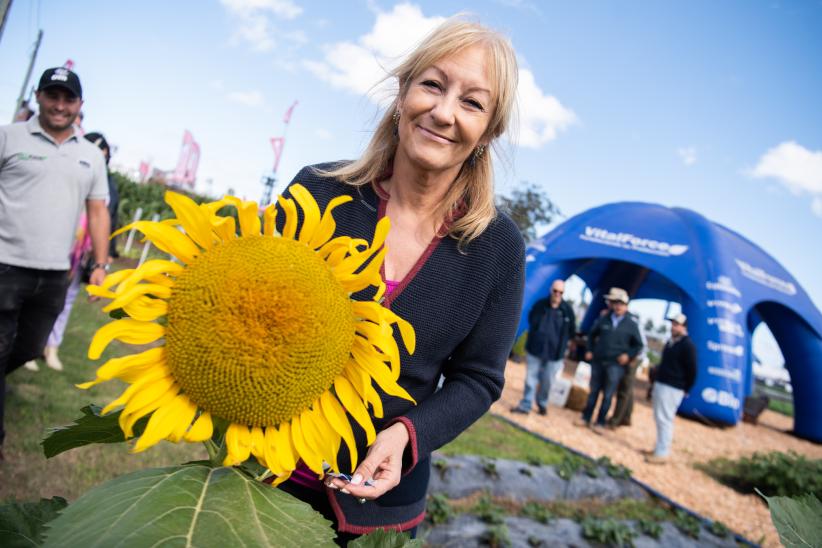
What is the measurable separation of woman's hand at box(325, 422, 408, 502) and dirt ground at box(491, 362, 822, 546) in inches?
262

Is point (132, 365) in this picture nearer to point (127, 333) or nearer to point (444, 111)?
point (127, 333)

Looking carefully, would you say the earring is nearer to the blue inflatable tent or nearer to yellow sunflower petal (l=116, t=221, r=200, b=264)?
yellow sunflower petal (l=116, t=221, r=200, b=264)

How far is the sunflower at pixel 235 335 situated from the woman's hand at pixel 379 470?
264 millimetres

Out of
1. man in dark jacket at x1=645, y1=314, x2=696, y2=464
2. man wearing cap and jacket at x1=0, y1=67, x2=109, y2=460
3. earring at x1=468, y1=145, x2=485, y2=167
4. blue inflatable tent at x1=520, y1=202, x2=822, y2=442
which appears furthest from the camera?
blue inflatable tent at x1=520, y1=202, x2=822, y2=442

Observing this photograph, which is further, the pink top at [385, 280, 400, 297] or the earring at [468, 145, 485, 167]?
the earring at [468, 145, 485, 167]

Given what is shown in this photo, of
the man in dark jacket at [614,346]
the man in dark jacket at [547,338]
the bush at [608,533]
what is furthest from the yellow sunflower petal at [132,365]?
the man in dark jacket at [614,346]

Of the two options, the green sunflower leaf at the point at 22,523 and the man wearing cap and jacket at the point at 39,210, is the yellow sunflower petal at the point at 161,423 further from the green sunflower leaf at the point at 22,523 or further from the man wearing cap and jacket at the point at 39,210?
the man wearing cap and jacket at the point at 39,210

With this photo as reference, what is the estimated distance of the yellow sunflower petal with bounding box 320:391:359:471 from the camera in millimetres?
839

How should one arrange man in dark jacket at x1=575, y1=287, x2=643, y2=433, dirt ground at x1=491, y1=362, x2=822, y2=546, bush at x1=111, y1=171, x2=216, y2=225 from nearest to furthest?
dirt ground at x1=491, y1=362, x2=822, y2=546 → man in dark jacket at x1=575, y1=287, x2=643, y2=433 → bush at x1=111, y1=171, x2=216, y2=225

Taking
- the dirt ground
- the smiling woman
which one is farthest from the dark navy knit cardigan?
the dirt ground

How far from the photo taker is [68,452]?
4.35 meters

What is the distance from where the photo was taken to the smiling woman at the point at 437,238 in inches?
58.2

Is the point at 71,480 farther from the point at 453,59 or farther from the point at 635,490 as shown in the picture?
the point at 635,490

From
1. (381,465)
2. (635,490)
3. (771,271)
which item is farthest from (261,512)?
(771,271)
